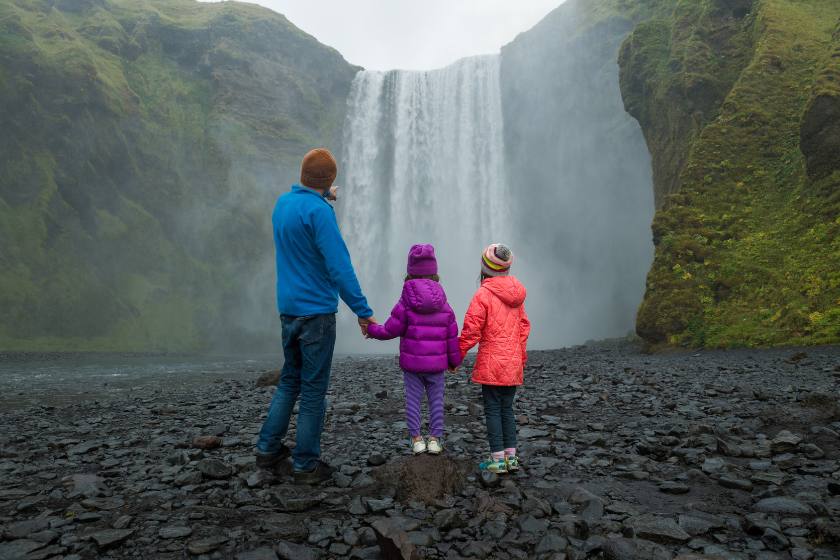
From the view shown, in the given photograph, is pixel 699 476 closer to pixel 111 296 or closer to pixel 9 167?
pixel 111 296

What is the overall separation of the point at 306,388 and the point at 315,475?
28.6 inches

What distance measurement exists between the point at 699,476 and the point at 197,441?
506 centimetres

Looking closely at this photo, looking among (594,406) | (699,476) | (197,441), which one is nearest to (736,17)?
(594,406)

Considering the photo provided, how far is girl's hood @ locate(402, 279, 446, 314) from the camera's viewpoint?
4.27 metres

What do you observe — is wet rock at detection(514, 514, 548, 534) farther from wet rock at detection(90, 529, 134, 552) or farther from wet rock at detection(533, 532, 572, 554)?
wet rock at detection(90, 529, 134, 552)

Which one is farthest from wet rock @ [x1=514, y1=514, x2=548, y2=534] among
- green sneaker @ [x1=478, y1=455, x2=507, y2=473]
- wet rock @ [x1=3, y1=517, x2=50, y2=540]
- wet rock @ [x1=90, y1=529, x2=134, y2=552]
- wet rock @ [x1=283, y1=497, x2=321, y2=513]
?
wet rock @ [x1=3, y1=517, x2=50, y2=540]

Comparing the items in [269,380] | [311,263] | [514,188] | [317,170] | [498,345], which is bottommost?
[269,380]

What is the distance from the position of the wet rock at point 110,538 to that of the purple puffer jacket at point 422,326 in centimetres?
223

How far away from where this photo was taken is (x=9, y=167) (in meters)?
36.4

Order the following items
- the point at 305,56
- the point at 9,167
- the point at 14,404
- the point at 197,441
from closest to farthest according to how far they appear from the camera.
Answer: the point at 197,441
the point at 14,404
the point at 9,167
the point at 305,56

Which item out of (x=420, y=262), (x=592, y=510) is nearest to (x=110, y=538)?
(x=420, y=262)

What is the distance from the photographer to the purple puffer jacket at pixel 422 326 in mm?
4281

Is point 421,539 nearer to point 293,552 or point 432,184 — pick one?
point 293,552

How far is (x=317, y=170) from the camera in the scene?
13.9 ft
